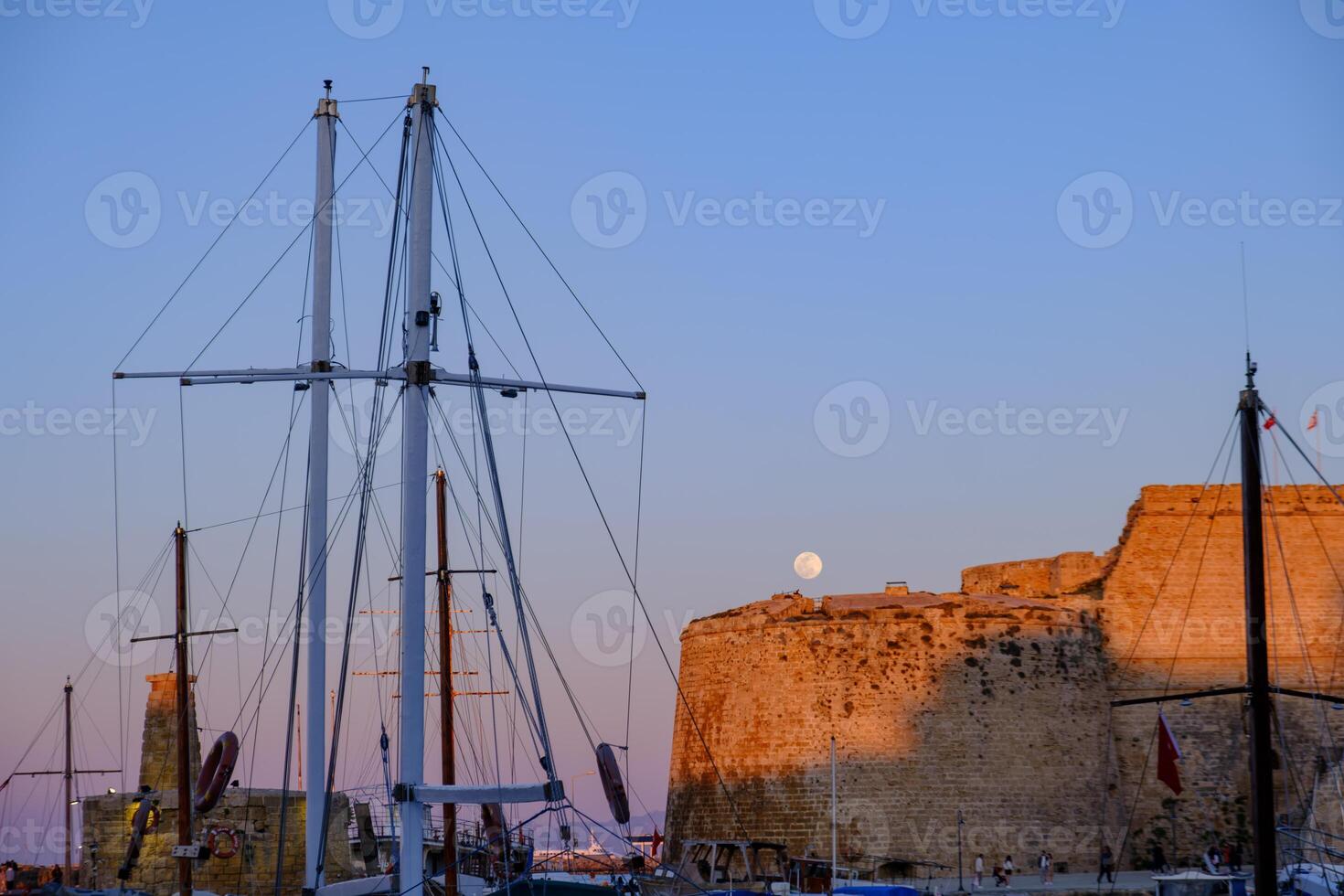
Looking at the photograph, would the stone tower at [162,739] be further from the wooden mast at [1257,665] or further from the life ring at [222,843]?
the wooden mast at [1257,665]

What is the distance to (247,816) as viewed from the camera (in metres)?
32.3

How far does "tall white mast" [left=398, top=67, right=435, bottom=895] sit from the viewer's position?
53.5 feet

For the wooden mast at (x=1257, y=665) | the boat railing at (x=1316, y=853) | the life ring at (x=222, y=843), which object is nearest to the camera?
the wooden mast at (x=1257, y=665)

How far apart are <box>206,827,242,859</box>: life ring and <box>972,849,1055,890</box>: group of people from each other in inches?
593

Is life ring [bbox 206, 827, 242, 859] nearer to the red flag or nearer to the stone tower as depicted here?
the stone tower

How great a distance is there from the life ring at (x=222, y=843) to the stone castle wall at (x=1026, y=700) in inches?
459

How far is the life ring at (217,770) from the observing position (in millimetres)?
20156

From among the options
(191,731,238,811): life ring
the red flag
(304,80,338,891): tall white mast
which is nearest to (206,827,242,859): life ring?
(304,80,338,891): tall white mast

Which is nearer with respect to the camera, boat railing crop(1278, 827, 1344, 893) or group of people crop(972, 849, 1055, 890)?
boat railing crop(1278, 827, 1344, 893)

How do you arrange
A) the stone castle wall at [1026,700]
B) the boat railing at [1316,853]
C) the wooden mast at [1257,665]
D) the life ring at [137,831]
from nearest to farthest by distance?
the wooden mast at [1257,665]
the life ring at [137,831]
the boat railing at [1316,853]
the stone castle wall at [1026,700]

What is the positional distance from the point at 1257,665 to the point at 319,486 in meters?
12.3

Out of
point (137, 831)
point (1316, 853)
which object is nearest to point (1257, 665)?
point (1316, 853)

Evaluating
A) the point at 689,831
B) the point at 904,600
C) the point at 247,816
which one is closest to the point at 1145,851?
the point at 904,600

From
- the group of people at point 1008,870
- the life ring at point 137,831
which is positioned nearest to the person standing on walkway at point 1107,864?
the group of people at point 1008,870
